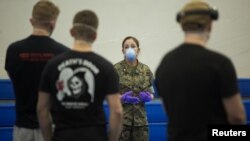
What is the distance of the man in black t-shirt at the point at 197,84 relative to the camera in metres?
1.56

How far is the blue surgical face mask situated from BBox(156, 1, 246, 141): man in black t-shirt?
4.71ft

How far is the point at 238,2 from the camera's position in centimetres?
466

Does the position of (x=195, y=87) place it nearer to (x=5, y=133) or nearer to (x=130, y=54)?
(x=130, y=54)

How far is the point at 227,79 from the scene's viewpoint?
1540 mm

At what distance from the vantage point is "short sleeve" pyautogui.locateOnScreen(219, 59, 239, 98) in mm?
1539

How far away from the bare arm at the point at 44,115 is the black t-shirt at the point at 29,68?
0.47ft

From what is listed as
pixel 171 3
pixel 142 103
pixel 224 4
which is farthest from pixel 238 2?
pixel 142 103

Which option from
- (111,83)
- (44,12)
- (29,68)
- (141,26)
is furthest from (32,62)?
(141,26)

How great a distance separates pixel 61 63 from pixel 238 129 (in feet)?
3.14

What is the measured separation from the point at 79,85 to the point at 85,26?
31 centimetres

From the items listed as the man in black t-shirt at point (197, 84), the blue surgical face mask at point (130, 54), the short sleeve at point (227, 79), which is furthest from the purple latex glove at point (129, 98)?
the short sleeve at point (227, 79)

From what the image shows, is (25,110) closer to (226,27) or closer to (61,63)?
(61,63)

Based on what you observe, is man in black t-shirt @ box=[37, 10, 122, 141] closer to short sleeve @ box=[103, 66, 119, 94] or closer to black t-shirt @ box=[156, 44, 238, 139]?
short sleeve @ box=[103, 66, 119, 94]

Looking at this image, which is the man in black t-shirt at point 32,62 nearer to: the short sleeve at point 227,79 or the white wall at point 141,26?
the short sleeve at point 227,79
